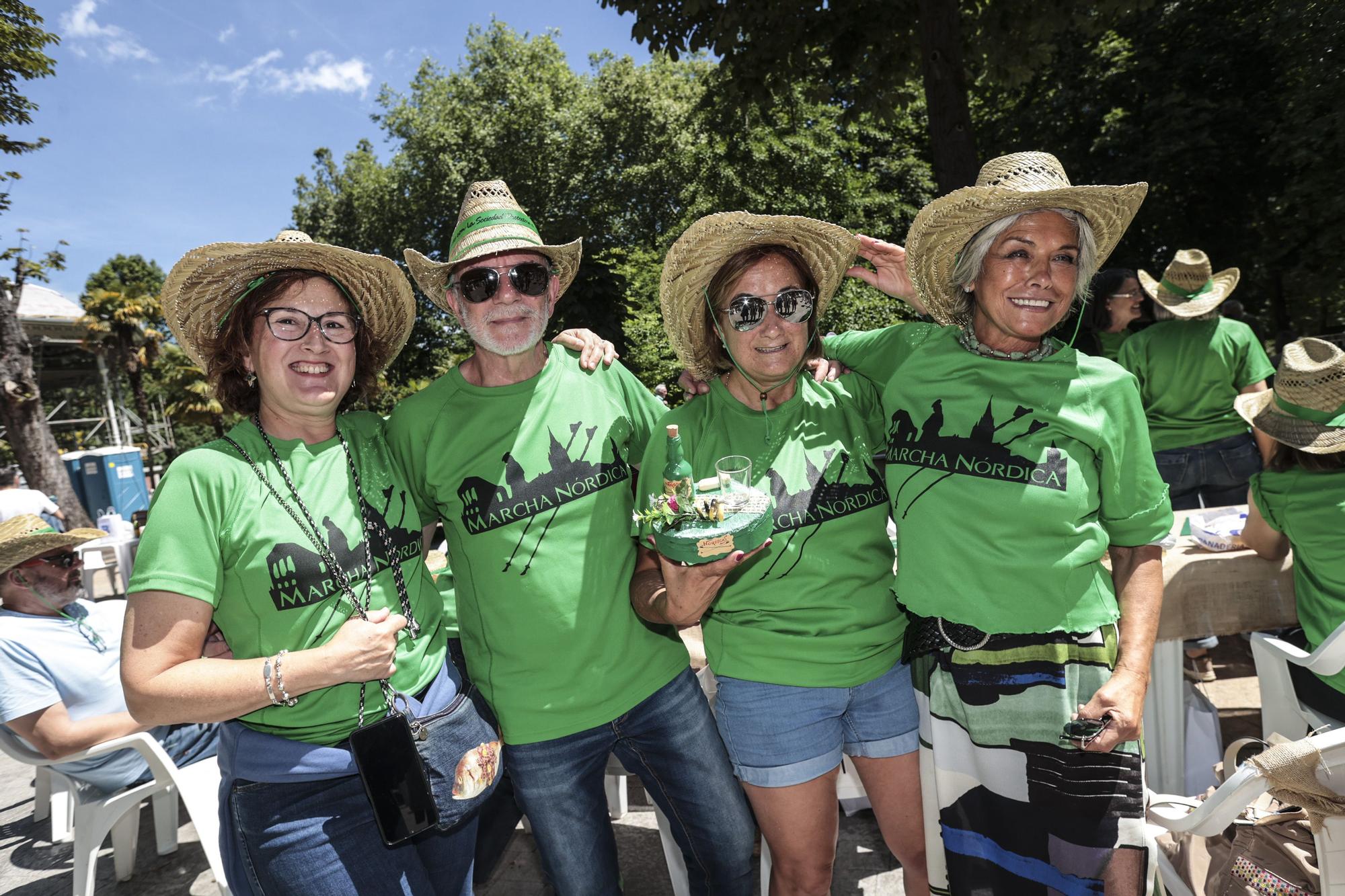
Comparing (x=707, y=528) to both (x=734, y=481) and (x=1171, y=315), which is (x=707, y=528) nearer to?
(x=734, y=481)

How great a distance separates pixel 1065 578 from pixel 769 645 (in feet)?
2.72

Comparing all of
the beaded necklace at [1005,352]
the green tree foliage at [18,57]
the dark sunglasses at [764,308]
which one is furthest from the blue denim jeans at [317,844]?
the green tree foliage at [18,57]

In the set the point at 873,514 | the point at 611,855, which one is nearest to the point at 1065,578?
the point at 873,514

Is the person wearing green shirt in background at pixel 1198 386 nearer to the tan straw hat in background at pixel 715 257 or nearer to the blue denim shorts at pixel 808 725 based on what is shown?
the tan straw hat in background at pixel 715 257

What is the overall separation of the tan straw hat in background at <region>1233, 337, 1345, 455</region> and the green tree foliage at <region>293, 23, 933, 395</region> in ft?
23.4

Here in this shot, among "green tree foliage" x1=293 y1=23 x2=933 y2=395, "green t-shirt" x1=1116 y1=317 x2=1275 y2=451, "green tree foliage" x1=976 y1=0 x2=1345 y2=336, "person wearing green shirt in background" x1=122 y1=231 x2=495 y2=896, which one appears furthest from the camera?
"green tree foliage" x1=293 y1=23 x2=933 y2=395

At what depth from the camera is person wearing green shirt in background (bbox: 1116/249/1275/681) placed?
183 inches

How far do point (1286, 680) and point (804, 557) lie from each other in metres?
2.47

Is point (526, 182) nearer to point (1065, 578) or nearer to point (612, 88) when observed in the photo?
point (612, 88)

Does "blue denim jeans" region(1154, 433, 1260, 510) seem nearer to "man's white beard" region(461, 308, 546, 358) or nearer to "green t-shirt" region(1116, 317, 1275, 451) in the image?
"green t-shirt" region(1116, 317, 1275, 451)

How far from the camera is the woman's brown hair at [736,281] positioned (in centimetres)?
235

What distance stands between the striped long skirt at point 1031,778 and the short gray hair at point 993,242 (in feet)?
3.36

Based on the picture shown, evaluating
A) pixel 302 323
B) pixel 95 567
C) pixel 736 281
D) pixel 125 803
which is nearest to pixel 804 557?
pixel 736 281

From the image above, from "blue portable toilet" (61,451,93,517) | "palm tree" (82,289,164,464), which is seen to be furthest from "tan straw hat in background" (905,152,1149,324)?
"palm tree" (82,289,164,464)
